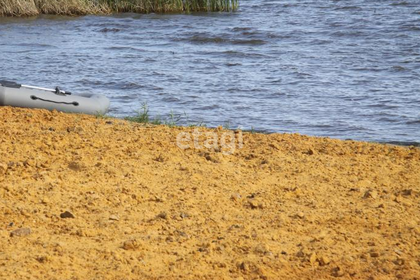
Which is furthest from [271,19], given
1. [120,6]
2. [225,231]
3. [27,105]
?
[225,231]

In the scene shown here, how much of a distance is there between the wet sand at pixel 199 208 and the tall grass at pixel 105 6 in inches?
580

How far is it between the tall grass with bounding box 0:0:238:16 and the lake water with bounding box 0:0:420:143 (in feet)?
1.06

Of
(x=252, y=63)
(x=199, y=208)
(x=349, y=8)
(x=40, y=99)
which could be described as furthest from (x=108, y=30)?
(x=199, y=208)

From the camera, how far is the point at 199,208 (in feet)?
17.0

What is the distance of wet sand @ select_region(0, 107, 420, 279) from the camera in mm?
4340

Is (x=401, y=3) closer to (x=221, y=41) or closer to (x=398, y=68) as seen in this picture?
(x=221, y=41)

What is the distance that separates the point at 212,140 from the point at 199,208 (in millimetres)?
1916

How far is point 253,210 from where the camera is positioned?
17.1ft

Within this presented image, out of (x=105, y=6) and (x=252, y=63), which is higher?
(x=105, y=6)

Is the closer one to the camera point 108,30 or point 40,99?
point 40,99

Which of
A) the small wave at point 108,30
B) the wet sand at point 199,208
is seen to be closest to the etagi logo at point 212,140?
the wet sand at point 199,208

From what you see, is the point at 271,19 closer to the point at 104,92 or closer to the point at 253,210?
the point at 104,92

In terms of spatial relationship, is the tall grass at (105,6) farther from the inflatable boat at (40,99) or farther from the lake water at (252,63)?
the inflatable boat at (40,99)

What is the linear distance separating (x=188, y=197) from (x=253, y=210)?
1.58 feet
